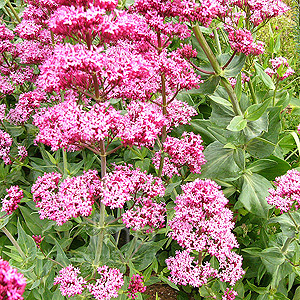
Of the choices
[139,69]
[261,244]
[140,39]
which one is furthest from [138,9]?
[261,244]

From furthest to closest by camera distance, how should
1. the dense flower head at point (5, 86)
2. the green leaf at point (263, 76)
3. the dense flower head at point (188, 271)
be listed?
1. the dense flower head at point (5, 86)
2. the green leaf at point (263, 76)
3. the dense flower head at point (188, 271)

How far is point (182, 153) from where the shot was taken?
8.36 ft

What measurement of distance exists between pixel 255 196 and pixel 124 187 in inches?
50.2

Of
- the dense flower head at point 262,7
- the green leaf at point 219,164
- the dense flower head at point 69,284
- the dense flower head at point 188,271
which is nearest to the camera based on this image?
the dense flower head at point 69,284

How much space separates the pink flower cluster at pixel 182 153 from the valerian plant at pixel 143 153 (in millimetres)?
11

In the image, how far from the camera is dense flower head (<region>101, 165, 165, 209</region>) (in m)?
2.04

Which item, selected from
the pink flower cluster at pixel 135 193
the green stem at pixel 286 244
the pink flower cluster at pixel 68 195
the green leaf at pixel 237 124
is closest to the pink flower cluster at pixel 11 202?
the pink flower cluster at pixel 68 195

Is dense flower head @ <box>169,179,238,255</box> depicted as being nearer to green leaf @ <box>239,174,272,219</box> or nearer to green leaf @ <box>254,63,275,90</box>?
green leaf @ <box>239,174,272,219</box>

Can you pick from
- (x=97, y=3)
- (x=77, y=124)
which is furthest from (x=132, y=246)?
(x=97, y=3)

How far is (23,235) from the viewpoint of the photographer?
2.66 metres

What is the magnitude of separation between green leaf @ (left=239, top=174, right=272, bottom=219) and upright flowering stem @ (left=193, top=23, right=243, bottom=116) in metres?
0.62

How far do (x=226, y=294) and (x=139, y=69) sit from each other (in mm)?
1820

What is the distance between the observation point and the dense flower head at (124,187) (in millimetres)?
2039

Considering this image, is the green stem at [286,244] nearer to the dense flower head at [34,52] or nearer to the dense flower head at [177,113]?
the dense flower head at [177,113]
